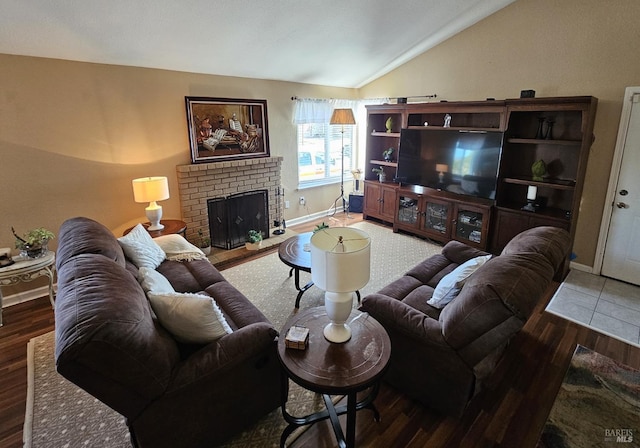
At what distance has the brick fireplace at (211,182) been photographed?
4.14m

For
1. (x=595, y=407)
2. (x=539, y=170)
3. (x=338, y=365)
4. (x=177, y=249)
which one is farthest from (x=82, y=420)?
(x=539, y=170)

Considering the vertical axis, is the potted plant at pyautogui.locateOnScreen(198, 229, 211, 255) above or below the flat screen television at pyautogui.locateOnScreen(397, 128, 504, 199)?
below

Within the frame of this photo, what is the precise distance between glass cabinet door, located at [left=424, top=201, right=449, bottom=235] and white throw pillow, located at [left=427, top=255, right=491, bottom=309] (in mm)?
2346

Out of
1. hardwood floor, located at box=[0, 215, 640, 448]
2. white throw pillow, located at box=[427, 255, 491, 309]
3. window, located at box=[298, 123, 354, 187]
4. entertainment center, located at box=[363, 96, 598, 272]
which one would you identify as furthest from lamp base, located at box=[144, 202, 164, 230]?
entertainment center, located at box=[363, 96, 598, 272]

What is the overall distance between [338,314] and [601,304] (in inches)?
121

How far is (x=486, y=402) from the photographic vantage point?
2109 millimetres

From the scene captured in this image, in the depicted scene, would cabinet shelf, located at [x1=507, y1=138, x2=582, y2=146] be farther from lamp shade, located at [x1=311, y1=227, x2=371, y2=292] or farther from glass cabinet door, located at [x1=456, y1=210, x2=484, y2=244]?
lamp shade, located at [x1=311, y1=227, x2=371, y2=292]

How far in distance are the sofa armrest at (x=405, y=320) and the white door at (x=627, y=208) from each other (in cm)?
301

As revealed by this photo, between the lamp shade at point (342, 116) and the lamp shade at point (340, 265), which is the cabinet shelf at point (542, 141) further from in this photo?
the lamp shade at point (340, 265)

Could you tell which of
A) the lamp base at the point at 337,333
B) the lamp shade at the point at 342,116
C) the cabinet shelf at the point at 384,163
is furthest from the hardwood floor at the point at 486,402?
the lamp shade at the point at 342,116

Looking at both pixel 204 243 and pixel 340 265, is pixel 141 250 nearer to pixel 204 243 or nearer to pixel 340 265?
pixel 204 243

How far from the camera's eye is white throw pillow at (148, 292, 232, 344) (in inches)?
66.0

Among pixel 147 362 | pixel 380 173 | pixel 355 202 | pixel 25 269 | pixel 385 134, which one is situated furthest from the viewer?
pixel 355 202

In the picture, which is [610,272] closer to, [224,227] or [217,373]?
[217,373]
